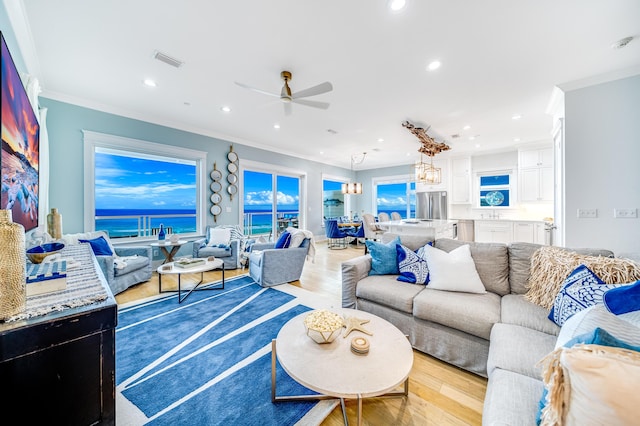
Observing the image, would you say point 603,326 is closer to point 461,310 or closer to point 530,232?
point 461,310

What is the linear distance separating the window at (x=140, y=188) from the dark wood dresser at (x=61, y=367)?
13.0 feet

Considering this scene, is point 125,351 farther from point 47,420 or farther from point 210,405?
point 47,420

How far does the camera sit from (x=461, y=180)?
6547 mm

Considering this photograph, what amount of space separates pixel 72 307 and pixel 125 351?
1554mm

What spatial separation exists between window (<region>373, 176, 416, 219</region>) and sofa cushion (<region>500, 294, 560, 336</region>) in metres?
6.34

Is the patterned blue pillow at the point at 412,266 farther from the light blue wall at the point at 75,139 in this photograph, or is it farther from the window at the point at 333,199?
the window at the point at 333,199

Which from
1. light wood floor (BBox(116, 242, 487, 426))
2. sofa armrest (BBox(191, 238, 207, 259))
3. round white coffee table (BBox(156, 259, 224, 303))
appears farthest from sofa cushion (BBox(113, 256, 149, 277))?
light wood floor (BBox(116, 242, 487, 426))

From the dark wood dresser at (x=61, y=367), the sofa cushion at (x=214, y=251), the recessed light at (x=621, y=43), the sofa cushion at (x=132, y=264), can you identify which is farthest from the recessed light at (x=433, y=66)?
the sofa cushion at (x=132, y=264)

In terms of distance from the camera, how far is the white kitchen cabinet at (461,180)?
6457 mm

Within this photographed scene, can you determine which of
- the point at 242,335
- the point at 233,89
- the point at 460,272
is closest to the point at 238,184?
the point at 233,89

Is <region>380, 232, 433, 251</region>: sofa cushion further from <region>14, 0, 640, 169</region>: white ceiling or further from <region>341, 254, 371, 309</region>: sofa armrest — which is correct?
<region>14, 0, 640, 169</region>: white ceiling

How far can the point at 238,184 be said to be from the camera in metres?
5.39

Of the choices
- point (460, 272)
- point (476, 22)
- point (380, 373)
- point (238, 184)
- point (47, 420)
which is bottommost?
point (380, 373)

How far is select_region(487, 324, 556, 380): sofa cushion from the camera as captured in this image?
1.16 meters
